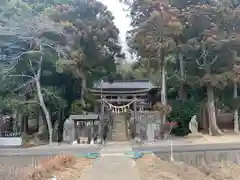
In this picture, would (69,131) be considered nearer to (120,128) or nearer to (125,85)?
(120,128)

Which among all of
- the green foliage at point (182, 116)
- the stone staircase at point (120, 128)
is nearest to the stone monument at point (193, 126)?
the green foliage at point (182, 116)

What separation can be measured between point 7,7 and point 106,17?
7.90 metres

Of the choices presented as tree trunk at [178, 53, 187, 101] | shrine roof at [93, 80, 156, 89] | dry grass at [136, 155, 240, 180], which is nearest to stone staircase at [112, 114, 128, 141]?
shrine roof at [93, 80, 156, 89]

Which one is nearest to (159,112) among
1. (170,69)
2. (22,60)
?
(170,69)

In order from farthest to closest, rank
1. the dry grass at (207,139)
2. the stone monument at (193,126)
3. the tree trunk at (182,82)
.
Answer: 1. the tree trunk at (182,82)
2. the stone monument at (193,126)
3. the dry grass at (207,139)

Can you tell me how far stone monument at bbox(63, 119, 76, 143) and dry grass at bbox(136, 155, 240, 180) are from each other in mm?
9363

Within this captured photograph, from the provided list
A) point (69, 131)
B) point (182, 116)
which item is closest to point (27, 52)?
point (69, 131)

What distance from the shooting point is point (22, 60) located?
24.0 meters

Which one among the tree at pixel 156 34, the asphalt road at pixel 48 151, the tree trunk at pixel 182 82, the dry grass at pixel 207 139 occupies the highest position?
the tree at pixel 156 34

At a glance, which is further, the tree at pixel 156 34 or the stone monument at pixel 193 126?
the stone monument at pixel 193 126

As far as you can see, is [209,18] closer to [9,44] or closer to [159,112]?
[159,112]

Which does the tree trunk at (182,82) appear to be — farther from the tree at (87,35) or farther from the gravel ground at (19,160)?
the gravel ground at (19,160)

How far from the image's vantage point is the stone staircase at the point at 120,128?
79.1ft

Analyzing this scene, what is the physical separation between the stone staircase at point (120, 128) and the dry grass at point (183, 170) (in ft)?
30.5
